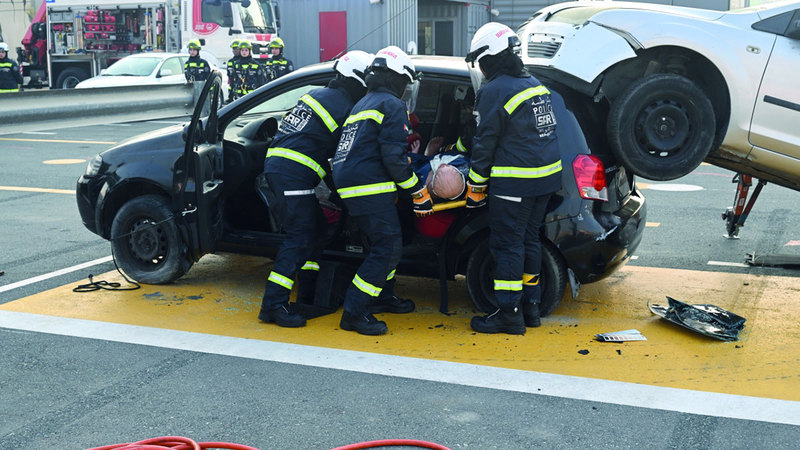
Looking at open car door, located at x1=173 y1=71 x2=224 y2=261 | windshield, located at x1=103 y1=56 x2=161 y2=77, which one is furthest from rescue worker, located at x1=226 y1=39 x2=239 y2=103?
open car door, located at x1=173 y1=71 x2=224 y2=261

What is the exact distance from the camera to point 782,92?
214 inches

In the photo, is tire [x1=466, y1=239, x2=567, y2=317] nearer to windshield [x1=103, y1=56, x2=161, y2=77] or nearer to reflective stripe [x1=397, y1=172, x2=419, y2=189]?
reflective stripe [x1=397, y1=172, x2=419, y2=189]

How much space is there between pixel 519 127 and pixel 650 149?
0.95m

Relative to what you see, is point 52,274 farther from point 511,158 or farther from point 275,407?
point 511,158

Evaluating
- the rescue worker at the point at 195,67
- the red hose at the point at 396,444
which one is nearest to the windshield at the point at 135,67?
the rescue worker at the point at 195,67

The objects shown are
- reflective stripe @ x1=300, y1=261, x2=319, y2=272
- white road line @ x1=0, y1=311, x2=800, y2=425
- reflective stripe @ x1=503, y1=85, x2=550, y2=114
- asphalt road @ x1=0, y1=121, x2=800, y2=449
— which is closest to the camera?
asphalt road @ x1=0, y1=121, x2=800, y2=449

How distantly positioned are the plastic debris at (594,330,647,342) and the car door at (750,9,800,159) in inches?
60.6

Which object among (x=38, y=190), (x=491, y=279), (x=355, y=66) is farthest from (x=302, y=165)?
(x=38, y=190)

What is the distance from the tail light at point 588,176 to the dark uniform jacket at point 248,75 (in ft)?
50.9

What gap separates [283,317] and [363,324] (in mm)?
519

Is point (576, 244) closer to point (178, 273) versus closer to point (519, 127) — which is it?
point (519, 127)

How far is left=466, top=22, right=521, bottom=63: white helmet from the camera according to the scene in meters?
5.04

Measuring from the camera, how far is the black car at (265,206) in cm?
527

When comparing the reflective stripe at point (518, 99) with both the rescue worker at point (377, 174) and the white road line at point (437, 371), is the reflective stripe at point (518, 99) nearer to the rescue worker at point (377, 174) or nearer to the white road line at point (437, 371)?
the rescue worker at point (377, 174)
